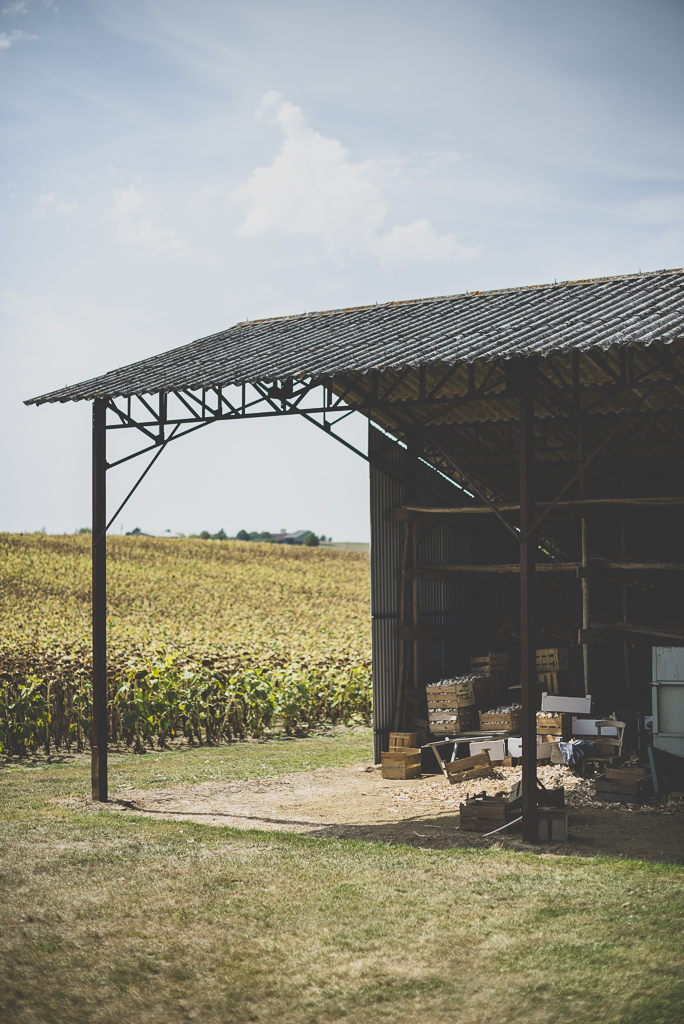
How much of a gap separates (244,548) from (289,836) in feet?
189

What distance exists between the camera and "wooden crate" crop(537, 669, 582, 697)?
1608 centimetres

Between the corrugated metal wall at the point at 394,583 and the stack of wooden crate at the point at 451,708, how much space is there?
0.66m

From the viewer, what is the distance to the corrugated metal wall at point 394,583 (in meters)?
16.1

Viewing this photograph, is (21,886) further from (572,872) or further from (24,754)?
(24,754)

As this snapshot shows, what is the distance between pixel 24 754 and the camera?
55.0 feet

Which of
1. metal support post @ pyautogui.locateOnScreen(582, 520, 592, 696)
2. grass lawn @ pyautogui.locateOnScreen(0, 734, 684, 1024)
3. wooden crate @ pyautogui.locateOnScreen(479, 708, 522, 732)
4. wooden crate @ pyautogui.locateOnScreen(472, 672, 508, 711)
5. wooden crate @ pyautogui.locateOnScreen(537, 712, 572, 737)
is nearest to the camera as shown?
grass lawn @ pyautogui.locateOnScreen(0, 734, 684, 1024)

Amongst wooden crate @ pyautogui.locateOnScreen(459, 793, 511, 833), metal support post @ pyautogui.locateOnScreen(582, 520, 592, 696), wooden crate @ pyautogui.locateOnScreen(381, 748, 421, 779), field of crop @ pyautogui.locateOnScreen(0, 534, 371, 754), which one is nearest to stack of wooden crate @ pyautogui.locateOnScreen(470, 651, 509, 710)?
metal support post @ pyautogui.locateOnScreen(582, 520, 592, 696)

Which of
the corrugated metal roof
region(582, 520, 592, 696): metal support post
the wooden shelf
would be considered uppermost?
the corrugated metal roof

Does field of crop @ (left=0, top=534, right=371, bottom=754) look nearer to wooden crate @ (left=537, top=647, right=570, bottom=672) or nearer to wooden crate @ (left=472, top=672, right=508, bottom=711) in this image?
wooden crate @ (left=472, top=672, right=508, bottom=711)

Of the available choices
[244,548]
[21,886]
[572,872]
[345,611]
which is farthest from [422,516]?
[244,548]

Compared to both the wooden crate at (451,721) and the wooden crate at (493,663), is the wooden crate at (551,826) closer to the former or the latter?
the wooden crate at (451,721)

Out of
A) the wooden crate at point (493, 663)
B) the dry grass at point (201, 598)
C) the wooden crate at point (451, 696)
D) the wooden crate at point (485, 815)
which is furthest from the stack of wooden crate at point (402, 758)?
the dry grass at point (201, 598)

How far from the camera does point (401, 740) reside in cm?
1538

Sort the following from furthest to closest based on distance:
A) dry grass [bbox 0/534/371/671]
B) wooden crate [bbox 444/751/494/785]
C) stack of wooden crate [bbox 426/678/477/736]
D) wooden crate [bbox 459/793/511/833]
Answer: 1. dry grass [bbox 0/534/371/671]
2. stack of wooden crate [bbox 426/678/477/736]
3. wooden crate [bbox 444/751/494/785]
4. wooden crate [bbox 459/793/511/833]
